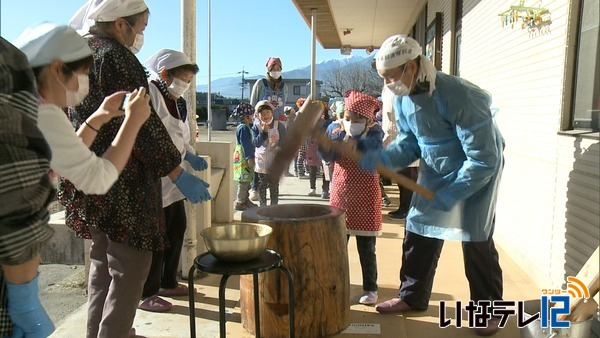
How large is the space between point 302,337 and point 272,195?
363 cm

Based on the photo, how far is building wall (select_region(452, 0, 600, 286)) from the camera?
316 centimetres

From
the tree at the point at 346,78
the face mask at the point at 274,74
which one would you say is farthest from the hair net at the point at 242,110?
the tree at the point at 346,78

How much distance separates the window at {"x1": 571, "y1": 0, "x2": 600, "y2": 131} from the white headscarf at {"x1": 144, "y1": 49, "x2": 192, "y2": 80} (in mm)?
2732

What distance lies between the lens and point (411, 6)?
12.4m

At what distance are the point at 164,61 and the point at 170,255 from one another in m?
1.49

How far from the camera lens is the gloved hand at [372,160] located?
125 inches

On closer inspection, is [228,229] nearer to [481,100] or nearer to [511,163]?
[481,100]

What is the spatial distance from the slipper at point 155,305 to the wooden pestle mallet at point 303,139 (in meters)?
1.56

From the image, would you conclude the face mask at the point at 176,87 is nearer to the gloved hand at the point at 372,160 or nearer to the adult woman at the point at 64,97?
the gloved hand at the point at 372,160

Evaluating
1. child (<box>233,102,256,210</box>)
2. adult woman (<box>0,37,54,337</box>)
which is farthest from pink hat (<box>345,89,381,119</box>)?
child (<box>233,102,256,210</box>)

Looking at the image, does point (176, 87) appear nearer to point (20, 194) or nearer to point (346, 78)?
point (20, 194)

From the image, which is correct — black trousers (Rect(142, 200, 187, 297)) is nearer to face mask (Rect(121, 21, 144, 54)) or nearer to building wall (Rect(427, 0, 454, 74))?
face mask (Rect(121, 21, 144, 54))

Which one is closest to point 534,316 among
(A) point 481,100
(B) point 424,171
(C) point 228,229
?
(B) point 424,171

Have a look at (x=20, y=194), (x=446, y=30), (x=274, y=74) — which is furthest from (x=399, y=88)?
(x=446, y=30)
